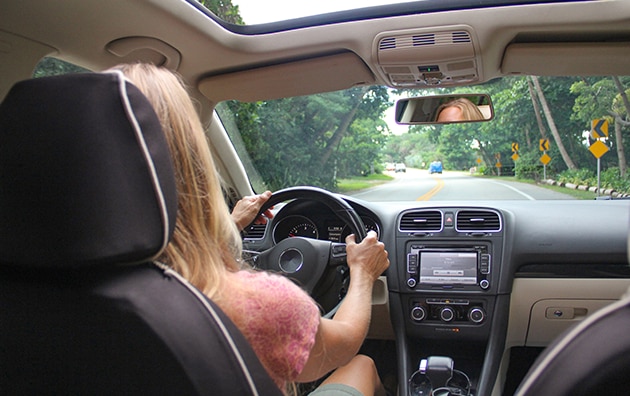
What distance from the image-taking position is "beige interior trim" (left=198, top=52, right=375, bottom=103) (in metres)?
3.21

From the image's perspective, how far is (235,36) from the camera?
9.77 feet

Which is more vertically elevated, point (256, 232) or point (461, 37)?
point (461, 37)

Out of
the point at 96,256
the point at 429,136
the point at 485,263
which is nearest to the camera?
the point at 96,256

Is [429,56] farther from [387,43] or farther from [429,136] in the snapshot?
[429,136]

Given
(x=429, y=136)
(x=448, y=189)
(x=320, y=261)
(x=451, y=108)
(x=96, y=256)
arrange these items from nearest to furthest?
(x=96, y=256), (x=320, y=261), (x=451, y=108), (x=429, y=136), (x=448, y=189)

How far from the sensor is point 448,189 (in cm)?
387

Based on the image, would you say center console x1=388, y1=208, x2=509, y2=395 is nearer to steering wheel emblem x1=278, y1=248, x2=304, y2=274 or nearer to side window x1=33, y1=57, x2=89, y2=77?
steering wheel emblem x1=278, y1=248, x2=304, y2=274

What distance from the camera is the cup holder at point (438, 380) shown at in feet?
9.98

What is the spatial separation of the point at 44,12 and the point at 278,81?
1.46 meters

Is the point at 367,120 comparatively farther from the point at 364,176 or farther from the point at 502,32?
the point at 502,32

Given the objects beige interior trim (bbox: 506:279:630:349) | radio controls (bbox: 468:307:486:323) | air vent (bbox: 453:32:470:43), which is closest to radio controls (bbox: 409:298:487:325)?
radio controls (bbox: 468:307:486:323)

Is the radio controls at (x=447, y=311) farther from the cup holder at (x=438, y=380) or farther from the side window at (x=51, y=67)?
the side window at (x=51, y=67)

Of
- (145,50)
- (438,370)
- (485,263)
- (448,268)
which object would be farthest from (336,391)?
(145,50)

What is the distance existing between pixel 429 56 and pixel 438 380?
183 centimetres
